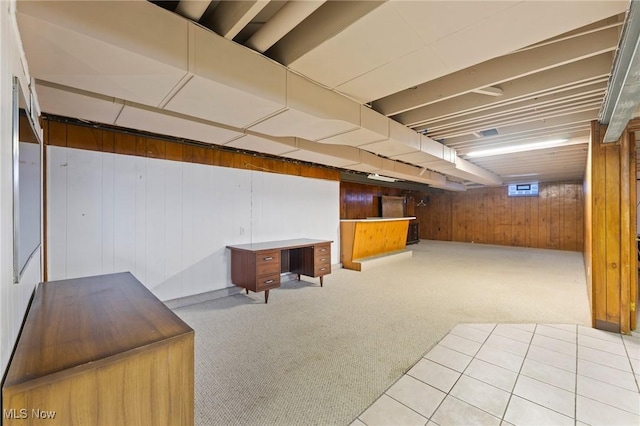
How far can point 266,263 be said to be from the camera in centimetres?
395

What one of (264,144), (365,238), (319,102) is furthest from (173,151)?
(365,238)

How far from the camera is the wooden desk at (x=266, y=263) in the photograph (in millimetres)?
3871

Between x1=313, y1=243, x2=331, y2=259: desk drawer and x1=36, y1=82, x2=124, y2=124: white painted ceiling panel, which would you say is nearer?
x1=36, y1=82, x2=124, y2=124: white painted ceiling panel

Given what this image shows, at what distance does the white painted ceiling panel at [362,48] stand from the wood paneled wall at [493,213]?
18.6 ft

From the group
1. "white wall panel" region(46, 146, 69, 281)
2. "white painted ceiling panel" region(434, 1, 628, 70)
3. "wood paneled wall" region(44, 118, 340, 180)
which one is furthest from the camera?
"wood paneled wall" region(44, 118, 340, 180)

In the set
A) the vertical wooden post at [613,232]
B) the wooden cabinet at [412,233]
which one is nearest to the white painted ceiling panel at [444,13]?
the vertical wooden post at [613,232]

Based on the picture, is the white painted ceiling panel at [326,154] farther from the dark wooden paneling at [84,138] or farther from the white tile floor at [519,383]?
the white tile floor at [519,383]

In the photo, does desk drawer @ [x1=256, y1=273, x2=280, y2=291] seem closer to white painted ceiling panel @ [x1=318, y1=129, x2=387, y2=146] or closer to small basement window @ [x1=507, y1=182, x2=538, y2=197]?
white painted ceiling panel @ [x1=318, y1=129, x2=387, y2=146]

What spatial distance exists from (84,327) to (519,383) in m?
2.87

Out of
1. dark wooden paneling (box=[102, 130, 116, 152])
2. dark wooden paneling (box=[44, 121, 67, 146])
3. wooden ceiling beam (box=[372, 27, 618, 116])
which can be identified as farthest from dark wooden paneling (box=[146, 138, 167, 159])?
wooden ceiling beam (box=[372, 27, 618, 116])

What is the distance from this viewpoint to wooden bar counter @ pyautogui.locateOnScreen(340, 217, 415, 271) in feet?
20.5

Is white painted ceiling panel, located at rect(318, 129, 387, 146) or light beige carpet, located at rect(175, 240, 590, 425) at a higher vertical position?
white painted ceiling panel, located at rect(318, 129, 387, 146)

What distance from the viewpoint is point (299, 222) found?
550 cm

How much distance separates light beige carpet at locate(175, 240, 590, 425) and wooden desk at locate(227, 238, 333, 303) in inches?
10.7
